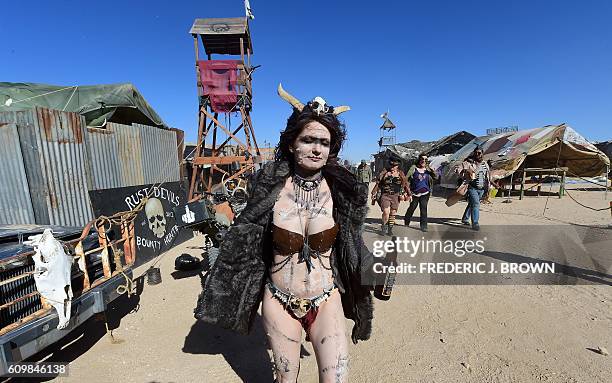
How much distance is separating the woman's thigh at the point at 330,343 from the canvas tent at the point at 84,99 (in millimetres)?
10070

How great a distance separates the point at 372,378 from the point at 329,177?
6.77 feet

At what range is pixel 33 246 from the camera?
2846 millimetres

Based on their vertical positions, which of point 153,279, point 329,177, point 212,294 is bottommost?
point 153,279

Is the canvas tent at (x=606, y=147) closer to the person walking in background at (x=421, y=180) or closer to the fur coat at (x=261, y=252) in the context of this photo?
the person walking in background at (x=421, y=180)

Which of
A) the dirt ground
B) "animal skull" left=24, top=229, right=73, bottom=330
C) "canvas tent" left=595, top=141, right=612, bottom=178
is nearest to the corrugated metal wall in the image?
the dirt ground

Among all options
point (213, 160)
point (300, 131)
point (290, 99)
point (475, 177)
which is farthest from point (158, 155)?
point (475, 177)

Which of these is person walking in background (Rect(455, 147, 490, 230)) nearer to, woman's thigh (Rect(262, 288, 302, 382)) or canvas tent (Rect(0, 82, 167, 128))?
woman's thigh (Rect(262, 288, 302, 382))

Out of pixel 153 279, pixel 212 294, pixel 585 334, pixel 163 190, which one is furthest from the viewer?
pixel 163 190

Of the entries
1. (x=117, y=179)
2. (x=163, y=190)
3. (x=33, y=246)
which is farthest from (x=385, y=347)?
(x=117, y=179)

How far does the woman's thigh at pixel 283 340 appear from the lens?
1942 mm

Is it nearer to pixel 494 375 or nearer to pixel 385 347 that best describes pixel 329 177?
pixel 385 347

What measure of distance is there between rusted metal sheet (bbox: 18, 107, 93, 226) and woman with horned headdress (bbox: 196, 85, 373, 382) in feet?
18.0

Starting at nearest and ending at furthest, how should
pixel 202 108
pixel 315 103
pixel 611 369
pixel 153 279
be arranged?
1. pixel 315 103
2. pixel 611 369
3. pixel 153 279
4. pixel 202 108

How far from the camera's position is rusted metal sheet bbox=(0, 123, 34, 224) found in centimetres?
519
